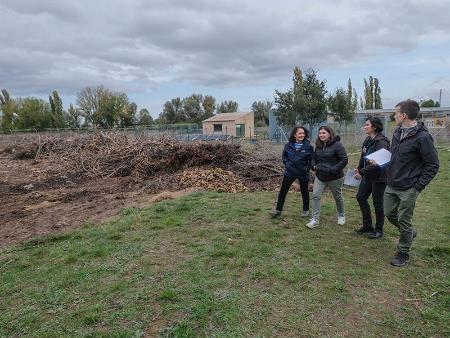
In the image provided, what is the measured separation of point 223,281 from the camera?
157 inches

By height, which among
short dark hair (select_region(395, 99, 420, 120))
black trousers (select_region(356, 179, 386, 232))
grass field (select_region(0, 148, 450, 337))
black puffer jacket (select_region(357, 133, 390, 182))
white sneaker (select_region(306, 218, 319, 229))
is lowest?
grass field (select_region(0, 148, 450, 337))

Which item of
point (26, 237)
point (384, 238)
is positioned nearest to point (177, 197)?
point (26, 237)

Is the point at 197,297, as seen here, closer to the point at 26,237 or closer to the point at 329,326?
the point at 329,326

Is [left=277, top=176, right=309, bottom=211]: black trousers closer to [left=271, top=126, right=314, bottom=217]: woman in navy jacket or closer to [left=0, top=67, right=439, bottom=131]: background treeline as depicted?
[left=271, top=126, right=314, bottom=217]: woman in navy jacket

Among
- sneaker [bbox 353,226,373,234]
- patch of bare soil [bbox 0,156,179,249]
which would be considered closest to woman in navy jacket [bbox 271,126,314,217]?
sneaker [bbox 353,226,373,234]

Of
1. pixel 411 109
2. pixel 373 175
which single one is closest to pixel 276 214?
pixel 373 175

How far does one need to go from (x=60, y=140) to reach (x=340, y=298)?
19.1 meters

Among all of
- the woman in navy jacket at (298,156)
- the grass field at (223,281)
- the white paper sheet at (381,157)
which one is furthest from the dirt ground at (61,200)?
the white paper sheet at (381,157)

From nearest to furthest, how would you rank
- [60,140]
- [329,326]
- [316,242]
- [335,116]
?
[329,326] → [316,242] → [60,140] → [335,116]

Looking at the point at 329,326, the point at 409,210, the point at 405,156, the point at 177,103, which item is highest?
the point at 177,103

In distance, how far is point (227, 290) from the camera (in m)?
3.79

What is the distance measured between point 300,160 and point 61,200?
5.67 m

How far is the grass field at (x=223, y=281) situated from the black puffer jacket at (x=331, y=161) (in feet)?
2.83

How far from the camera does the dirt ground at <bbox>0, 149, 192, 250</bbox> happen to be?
644 cm
